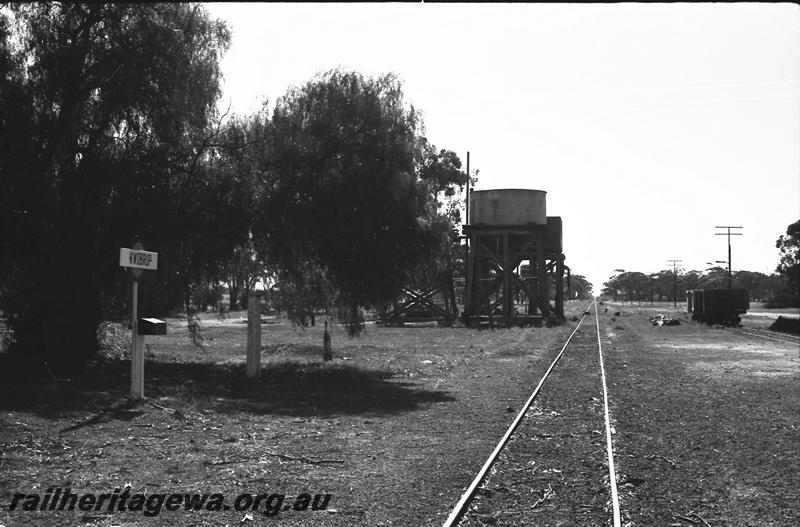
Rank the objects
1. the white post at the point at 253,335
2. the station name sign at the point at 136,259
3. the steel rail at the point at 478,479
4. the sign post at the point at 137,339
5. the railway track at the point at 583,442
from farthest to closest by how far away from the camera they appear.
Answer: the white post at the point at 253,335
the sign post at the point at 137,339
the station name sign at the point at 136,259
the railway track at the point at 583,442
the steel rail at the point at 478,479

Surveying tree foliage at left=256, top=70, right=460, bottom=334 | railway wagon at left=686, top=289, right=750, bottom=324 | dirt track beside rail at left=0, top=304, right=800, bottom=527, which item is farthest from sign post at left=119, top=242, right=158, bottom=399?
railway wagon at left=686, top=289, right=750, bottom=324

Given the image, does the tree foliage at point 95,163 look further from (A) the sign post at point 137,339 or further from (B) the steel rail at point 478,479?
(B) the steel rail at point 478,479

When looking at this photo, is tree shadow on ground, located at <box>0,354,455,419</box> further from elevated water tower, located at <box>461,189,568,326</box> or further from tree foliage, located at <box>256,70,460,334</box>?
elevated water tower, located at <box>461,189,568,326</box>

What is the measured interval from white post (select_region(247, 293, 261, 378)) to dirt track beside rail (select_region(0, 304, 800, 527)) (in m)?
0.46

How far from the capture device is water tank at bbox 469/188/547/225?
48.9 metres

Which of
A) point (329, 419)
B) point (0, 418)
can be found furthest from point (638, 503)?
point (0, 418)

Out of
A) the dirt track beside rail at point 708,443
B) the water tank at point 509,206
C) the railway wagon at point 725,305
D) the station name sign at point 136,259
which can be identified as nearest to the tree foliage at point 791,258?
the railway wagon at point 725,305

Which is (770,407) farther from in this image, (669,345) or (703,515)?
(669,345)

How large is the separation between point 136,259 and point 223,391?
12.1 ft

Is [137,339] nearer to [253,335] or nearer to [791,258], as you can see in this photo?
[253,335]

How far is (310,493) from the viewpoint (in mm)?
7082

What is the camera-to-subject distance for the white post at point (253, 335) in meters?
16.2

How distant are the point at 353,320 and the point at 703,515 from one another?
13662mm

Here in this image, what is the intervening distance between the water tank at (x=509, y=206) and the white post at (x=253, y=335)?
3370 centimetres
